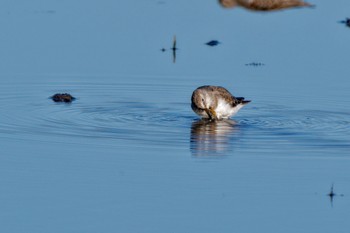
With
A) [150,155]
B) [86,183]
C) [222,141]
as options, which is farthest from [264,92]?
[86,183]

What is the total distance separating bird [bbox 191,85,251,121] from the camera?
1316 cm

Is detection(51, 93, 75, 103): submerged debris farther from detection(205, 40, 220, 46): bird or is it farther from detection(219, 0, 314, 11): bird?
detection(219, 0, 314, 11): bird

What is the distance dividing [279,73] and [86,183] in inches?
258

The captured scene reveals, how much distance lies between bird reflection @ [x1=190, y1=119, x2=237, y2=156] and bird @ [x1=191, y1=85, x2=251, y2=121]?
106 millimetres

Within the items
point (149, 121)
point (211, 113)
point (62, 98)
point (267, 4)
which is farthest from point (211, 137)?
point (267, 4)

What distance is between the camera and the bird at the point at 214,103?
1316 cm

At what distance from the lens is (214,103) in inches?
516

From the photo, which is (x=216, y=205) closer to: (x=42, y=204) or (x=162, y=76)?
(x=42, y=204)

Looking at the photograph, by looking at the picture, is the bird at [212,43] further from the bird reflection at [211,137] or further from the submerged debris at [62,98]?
the bird reflection at [211,137]

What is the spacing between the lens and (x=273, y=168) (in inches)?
412

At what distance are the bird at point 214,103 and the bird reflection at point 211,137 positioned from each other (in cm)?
11

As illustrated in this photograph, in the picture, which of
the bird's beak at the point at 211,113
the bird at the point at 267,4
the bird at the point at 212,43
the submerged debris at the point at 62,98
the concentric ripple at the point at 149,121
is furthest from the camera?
the bird at the point at 267,4

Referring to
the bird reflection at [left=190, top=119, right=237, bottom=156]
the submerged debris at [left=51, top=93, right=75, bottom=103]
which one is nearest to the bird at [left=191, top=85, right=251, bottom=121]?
the bird reflection at [left=190, top=119, right=237, bottom=156]

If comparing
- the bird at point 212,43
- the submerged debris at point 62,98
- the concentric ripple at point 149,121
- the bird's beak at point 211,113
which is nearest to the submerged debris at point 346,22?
the bird at point 212,43
